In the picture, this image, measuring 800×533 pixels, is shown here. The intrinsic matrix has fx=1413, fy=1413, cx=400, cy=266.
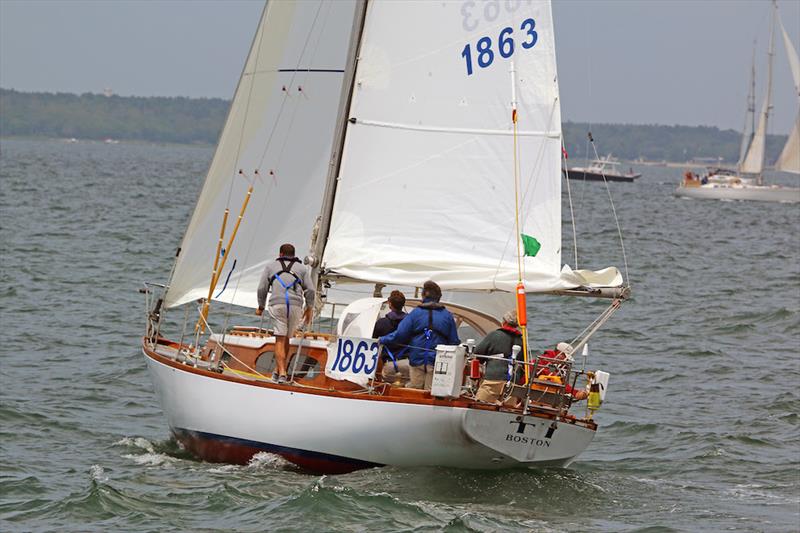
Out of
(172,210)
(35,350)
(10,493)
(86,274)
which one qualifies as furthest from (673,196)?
(10,493)

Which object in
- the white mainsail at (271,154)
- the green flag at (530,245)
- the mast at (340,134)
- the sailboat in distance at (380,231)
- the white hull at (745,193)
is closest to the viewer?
the sailboat in distance at (380,231)

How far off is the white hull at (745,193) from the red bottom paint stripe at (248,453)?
276 ft

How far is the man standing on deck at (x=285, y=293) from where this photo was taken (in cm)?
1465

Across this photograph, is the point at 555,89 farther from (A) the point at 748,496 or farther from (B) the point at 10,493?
(B) the point at 10,493

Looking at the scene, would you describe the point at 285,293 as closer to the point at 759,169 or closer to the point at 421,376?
the point at 421,376

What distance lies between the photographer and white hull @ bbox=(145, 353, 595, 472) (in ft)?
44.2

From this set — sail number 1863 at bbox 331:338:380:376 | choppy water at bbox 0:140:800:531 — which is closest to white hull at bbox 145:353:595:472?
choppy water at bbox 0:140:800:531

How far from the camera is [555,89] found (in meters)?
15.4

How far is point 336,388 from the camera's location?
46.8ft

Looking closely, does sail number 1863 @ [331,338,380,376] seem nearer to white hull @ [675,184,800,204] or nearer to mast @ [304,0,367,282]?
mast @ [304,0,367,282]

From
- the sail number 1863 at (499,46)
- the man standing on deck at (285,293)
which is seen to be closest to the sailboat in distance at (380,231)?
the sail number 1863 at (499,46)

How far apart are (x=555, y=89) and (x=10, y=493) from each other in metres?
7.08

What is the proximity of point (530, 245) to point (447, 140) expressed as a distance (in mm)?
1507

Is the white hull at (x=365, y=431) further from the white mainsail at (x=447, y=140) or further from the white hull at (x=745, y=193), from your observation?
the white hull at (x=745, y=193)
